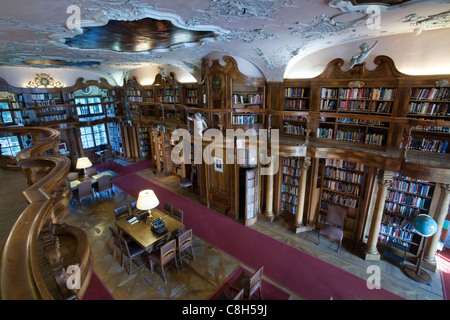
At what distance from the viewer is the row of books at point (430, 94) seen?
4992 millimetres

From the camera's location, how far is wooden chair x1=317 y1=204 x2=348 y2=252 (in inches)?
239

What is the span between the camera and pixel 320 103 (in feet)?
21.8

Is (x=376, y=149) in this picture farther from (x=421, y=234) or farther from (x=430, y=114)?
(x=421, y=234)

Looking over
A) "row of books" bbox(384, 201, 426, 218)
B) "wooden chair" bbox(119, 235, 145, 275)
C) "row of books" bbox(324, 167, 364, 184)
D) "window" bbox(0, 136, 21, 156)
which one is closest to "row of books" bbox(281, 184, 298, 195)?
"row of books" bbox(324, 167, 364, 184)

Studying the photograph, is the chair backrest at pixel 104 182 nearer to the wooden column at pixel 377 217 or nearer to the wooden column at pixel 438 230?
the wooden column at pixel 377 217

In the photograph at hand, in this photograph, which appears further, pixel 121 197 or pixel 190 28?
pixel 121 197

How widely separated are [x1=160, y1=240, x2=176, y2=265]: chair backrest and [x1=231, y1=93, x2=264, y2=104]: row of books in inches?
186

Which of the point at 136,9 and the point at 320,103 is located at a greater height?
the point at 136,9

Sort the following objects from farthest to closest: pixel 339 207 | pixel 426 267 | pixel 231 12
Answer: pixel 339 207 → pixel 426 267 → pixel 231 12

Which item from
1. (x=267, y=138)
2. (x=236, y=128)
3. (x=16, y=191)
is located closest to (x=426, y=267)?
(x=267, y=138)

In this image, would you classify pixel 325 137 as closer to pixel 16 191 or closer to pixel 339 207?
pixel 339 207

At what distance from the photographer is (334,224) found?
21.4ft

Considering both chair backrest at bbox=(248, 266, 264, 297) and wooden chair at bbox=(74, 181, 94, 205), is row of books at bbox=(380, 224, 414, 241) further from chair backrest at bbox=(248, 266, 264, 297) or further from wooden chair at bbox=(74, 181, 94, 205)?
wooden chair at bbox=(74, 181, 94, 205)

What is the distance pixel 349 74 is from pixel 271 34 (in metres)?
2.62
